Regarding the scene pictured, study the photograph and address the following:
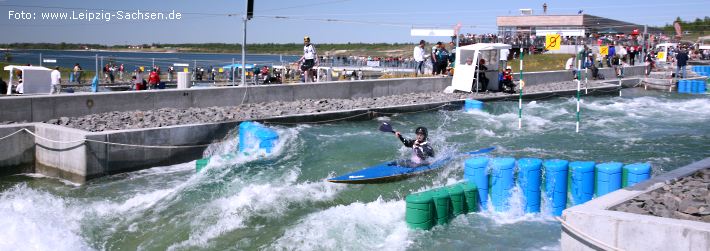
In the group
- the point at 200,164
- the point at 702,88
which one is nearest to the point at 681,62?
the point at 702,88

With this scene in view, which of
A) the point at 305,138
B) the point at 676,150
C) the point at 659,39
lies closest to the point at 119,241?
the point at 305,138

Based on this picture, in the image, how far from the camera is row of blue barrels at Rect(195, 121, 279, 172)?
13648 mm

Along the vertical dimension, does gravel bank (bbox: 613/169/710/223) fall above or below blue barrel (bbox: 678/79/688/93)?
below

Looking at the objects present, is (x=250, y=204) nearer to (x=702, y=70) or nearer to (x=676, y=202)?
(x=676, y=202)

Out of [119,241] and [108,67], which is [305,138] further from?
[108,67]

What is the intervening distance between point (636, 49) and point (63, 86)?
106ft

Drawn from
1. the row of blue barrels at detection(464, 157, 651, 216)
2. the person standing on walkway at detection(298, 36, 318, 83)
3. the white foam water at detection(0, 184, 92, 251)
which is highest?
the person standing on walkway at detection(298, 36, 318, 83)

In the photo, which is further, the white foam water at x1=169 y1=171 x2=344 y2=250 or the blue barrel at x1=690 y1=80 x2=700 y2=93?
the blue barrel at x1=690 y1=80 x2=700 y2=93

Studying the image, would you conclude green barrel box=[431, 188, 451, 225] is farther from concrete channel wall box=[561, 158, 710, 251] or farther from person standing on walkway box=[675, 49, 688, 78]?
person standing on walkway box=[675, 49, 688, 78]

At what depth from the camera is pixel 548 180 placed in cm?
989

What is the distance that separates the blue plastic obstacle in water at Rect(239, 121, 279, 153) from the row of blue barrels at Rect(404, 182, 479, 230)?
509cm

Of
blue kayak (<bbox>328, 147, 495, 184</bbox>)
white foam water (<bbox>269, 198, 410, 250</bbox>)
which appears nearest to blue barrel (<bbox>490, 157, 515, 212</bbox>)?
white foam water (<bbox>269, 198, 410, 250</bbox>)

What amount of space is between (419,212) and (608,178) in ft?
9.45

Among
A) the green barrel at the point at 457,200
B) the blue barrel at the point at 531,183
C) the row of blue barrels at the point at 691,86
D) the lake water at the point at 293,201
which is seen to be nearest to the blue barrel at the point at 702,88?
the row of blue barrels at the point at 691,86
